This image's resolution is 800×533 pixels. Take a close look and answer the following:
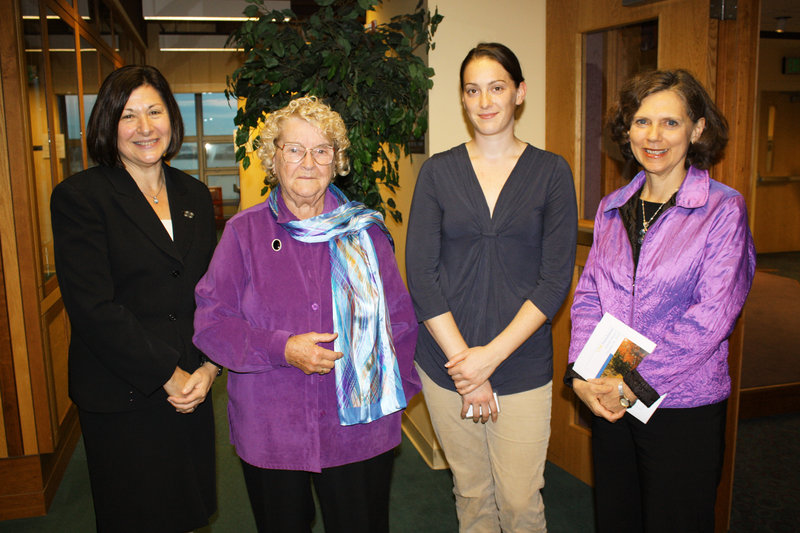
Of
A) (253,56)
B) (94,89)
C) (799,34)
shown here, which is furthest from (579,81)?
Result: (799,34)

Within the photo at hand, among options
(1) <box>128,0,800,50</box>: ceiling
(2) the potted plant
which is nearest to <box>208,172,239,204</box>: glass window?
(1) <box>128,0,800,50</box>: ceiling

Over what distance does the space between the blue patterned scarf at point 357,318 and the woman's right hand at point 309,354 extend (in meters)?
0.10

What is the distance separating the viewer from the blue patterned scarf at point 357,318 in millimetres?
1719

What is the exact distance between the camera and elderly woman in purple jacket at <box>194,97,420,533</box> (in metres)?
1.69

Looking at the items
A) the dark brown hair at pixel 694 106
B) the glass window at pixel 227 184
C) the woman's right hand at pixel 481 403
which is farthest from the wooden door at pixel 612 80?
the glass window at pixel 227 184

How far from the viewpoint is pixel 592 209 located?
3.04 metres

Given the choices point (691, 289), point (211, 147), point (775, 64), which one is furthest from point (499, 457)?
point (211, 147)

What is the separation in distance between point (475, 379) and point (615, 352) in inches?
16.8

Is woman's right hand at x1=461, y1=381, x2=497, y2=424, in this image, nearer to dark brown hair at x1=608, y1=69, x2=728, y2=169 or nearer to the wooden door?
dark brown hair at x1=608, y1=69, x2=728, y2=169

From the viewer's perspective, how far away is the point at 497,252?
1899mm

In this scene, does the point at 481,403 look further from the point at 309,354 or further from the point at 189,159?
the point at 189,159

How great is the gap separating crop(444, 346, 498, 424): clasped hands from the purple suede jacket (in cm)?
33

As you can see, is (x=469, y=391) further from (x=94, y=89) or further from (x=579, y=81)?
(x=94, y=89)

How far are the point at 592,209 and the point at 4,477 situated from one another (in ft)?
10.5
